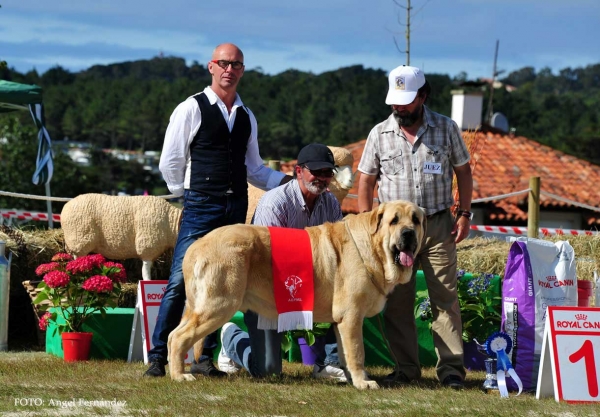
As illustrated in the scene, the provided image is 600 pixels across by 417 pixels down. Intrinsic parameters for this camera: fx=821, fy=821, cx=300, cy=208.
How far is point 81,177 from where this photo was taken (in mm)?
49938

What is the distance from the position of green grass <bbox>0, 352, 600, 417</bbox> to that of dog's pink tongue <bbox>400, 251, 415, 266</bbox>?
84 centimetres

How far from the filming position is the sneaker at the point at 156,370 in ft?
18.7

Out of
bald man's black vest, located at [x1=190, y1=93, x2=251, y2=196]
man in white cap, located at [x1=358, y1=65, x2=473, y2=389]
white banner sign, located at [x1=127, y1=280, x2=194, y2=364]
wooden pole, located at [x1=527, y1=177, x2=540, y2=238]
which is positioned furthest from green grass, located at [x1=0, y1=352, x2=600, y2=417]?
wooden pole, located at [x1=527, y1=177, x2=540, y2=238]

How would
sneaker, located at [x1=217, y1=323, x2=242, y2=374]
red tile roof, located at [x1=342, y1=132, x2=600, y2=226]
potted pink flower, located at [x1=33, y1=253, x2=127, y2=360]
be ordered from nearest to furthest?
sneaker, located at [x1=217, y1=323, x2=242, y2=374] → potted pink flower, located at [x1=33, y1=253, x2=127, y2=360] → red tile roof, located at [x1=342, y1=132, x2=600, y2=226]

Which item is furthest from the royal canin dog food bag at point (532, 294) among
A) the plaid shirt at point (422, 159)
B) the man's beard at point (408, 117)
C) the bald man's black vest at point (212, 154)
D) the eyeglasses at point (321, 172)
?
the bald man's black vest at point (212, 154)

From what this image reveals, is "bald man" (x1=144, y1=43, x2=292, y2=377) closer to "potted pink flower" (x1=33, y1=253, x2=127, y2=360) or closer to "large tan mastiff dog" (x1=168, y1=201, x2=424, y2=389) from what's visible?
"large tan mastiff dog" (x1=168, y1=201, x2=424, y2=389)

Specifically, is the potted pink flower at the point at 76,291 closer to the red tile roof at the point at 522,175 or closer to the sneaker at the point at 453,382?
the sneaker at the point at 453,382

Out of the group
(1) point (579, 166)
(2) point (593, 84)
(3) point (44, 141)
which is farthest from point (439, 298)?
(2) point (593, 84)

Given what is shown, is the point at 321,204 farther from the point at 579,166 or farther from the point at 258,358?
the point at 579,166

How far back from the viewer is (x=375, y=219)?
18.0ft

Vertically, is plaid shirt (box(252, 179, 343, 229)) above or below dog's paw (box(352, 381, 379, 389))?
above

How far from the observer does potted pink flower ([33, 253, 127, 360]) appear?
678 cm

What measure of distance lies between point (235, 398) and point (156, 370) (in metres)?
0.96

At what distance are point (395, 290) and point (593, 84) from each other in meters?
155
